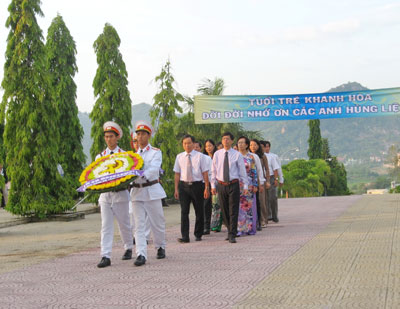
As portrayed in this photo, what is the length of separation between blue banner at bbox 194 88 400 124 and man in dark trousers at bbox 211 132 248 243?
47.8ft

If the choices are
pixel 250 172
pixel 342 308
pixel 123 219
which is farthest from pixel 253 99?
pixel 342 308

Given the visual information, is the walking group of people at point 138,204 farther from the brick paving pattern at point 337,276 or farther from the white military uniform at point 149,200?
the brick paving pattern at point 337,276

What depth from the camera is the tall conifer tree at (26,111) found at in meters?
16.7

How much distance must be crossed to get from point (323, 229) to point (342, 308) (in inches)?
288

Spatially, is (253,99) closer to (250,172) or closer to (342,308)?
(250,172)

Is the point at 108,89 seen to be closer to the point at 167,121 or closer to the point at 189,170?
the point at 167,121

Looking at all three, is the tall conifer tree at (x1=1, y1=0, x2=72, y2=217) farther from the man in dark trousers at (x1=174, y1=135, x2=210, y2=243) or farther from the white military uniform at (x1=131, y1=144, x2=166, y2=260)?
the white military uniform at (x1=131, y1=144, x2=166, y2=260)

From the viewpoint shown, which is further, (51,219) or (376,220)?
(51,219)

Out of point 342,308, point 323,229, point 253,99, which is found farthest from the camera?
point 253,99

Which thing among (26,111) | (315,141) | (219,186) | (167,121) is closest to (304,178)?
(315,141)

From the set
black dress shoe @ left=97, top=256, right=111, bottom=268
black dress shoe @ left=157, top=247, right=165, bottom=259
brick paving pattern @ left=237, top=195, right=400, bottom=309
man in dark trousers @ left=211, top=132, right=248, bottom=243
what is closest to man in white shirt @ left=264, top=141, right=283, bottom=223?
man in dark trousers @ left=211, top=132, right=248, bottom=243

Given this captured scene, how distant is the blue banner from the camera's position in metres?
25.4

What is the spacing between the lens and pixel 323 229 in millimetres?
12344

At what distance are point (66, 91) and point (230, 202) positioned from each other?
498 inches
